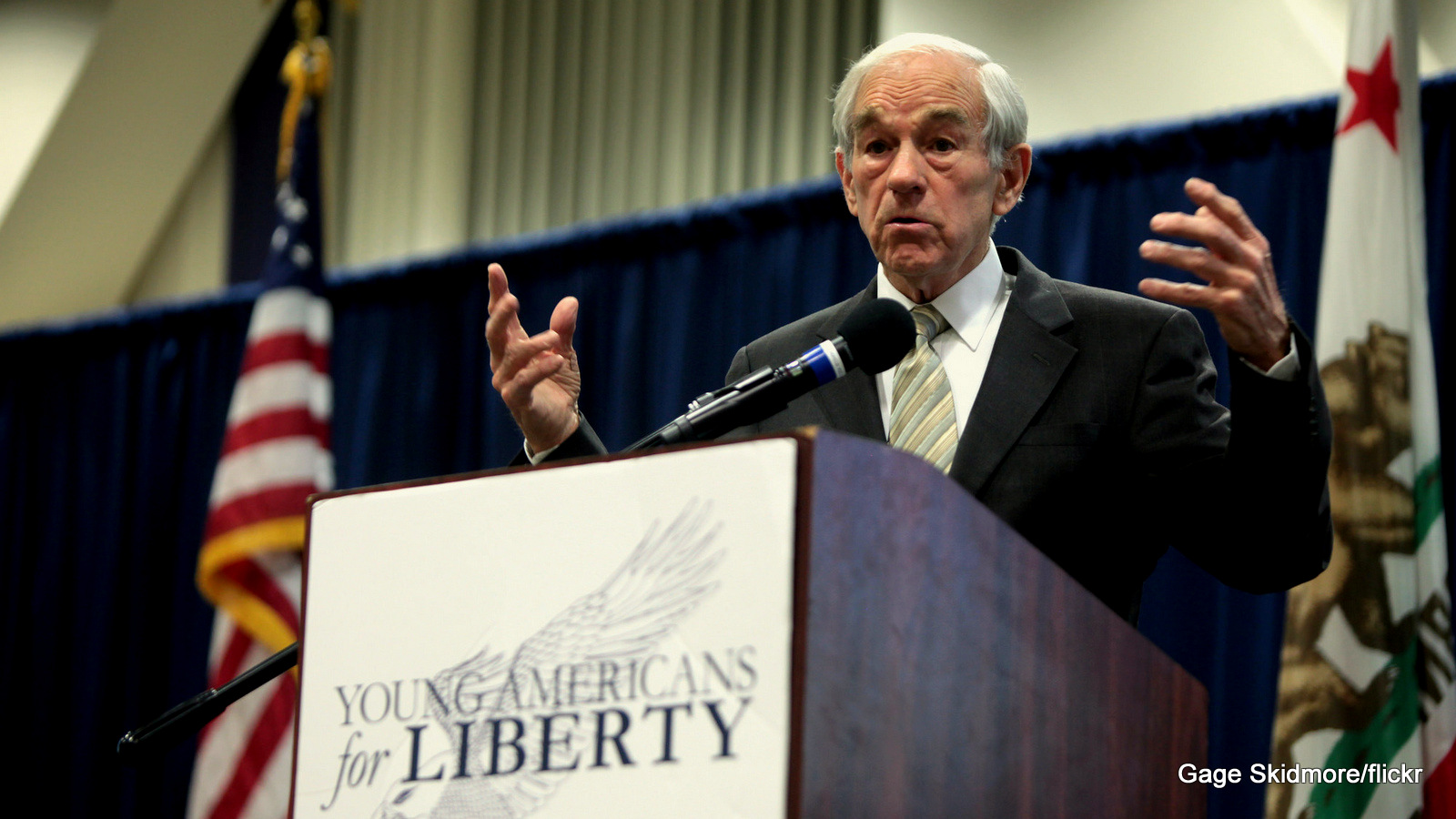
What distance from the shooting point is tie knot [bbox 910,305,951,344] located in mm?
1965

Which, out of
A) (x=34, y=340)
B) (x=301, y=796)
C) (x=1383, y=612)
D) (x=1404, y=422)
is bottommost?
(x=301, y=796)

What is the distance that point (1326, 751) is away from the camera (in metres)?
2.80

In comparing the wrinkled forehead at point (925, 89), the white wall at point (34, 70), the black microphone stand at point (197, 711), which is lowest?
the black microphone stand at point (197, 711)

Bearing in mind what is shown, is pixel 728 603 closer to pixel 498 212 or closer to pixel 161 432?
pixel 498 212

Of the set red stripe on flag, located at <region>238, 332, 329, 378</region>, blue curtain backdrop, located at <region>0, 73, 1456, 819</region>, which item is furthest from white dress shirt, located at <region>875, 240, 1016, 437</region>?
red stripe on flag, located at <region>238, 332, 329, 378</region>

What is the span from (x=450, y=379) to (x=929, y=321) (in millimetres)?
3628

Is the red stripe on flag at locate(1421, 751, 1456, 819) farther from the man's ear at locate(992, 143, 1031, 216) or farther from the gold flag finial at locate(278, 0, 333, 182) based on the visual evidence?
the gold flag finial at locate(278, 0, 333, 182)

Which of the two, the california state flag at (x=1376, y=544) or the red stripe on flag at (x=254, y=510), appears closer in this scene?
the california state flag at (x=1376, y=544)

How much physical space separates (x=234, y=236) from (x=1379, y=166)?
4543 millimetres

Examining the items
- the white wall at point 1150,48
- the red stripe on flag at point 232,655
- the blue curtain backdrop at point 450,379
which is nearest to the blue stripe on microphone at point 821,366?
the blue curtain backdrop at point 450,379

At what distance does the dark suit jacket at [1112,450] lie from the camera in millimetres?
1641

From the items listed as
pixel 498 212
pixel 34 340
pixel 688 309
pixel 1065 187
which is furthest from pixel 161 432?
pixel 1065 187

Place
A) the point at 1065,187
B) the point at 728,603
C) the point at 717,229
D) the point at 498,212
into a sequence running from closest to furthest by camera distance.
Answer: the point at 728,603
the point at 1065,187
the point at 717,229
the point at 498,212

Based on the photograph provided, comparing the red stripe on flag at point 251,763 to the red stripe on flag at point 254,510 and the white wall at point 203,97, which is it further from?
the white wall at point 203,97
